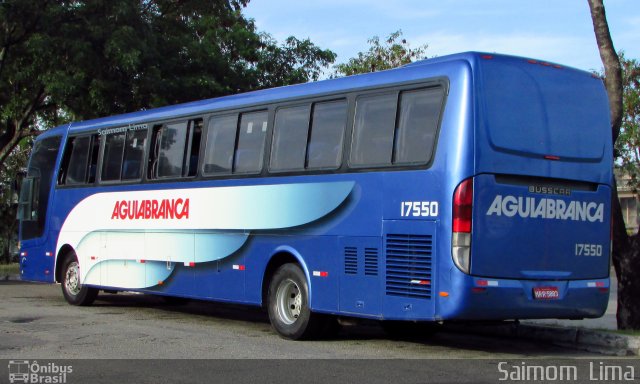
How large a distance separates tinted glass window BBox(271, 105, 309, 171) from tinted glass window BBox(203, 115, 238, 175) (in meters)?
1.09

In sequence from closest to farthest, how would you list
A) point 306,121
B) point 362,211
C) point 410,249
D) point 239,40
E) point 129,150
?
point 410,249, point 362,211, point 306,121, point 129,150, point 239,40

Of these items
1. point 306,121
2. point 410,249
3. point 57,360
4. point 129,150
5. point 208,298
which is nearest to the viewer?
point 57,360

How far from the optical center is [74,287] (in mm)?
17281

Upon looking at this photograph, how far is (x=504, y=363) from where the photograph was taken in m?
10.2

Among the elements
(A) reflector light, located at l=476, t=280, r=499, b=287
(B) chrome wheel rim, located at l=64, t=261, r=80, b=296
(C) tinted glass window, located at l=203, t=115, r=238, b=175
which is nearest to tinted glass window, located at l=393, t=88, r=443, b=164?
(A) reflector light, located at l=476, t=280, r=499, b=287

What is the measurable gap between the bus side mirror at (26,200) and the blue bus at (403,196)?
199 inches

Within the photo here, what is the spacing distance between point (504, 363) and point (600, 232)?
2200 millimetres

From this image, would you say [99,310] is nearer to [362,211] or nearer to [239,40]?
[362,211]

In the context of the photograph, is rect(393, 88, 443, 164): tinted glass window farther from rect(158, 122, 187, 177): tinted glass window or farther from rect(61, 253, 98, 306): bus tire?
rect(61, 253, 98, 306): bus tire

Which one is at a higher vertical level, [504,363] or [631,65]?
[631,65]

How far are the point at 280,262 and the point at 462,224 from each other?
3.44m

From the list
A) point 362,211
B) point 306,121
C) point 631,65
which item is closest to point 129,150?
point 306,121

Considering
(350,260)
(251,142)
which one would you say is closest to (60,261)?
(251,142)

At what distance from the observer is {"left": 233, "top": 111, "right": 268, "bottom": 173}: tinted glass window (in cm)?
1298
